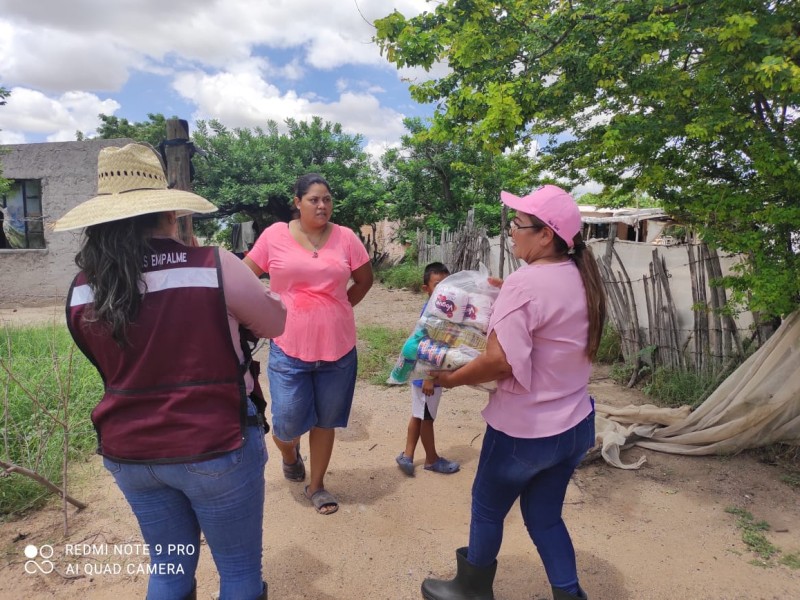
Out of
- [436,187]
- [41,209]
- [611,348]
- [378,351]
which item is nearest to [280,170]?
[436,187]

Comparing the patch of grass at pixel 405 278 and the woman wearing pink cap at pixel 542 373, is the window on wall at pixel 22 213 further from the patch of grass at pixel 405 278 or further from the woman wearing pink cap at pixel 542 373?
the woman wearing pink cap at pixel 542 373

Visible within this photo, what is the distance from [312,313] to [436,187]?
1359 centimetres

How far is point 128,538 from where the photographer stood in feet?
8.90

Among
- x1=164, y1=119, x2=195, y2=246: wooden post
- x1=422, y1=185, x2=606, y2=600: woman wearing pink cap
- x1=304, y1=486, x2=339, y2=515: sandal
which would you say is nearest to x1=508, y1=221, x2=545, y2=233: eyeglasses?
x1=422, y1=185, x2=606, y2=600: woman wearing pink cap

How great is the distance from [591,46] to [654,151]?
0.81 m

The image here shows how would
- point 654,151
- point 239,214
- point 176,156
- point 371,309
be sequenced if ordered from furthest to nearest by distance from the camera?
point 239,214 → point 371,309 → point 654,151 → point 176,156

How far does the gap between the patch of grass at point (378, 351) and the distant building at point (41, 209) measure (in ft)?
21.5

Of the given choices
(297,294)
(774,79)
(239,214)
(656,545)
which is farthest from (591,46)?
(239,214)

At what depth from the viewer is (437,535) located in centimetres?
274

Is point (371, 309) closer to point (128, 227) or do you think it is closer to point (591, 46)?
point (591, 46)

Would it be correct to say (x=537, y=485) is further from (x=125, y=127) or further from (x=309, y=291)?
(x=125, y=127)

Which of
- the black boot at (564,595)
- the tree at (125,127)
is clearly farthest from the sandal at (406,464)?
the tree at (125,127)

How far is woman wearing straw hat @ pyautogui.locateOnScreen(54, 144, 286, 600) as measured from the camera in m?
1.33

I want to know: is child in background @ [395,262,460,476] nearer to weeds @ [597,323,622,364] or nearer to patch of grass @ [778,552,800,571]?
patch of grass @ [778,552,800,571]
